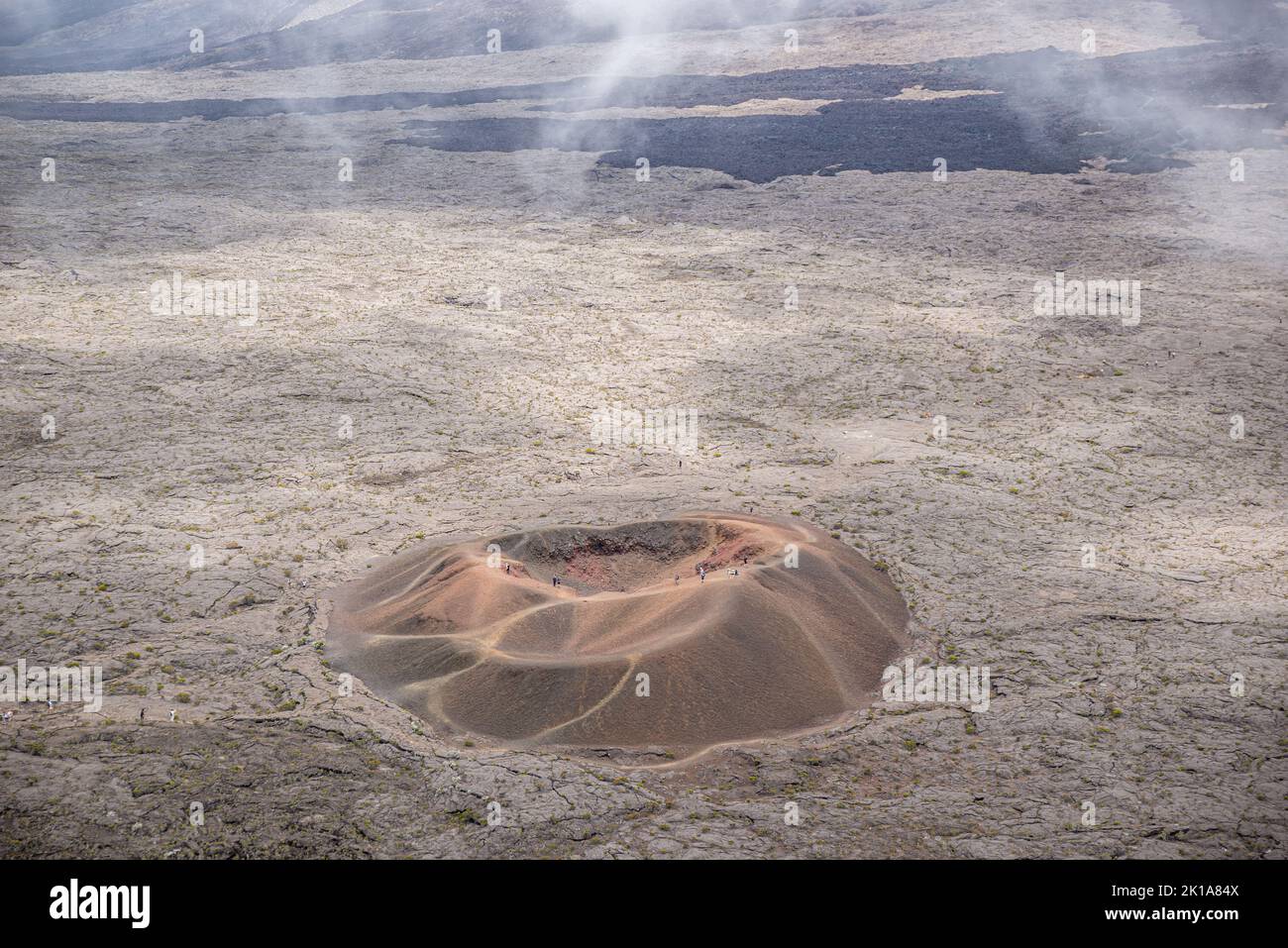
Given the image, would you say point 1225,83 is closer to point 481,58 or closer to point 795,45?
point 795,45

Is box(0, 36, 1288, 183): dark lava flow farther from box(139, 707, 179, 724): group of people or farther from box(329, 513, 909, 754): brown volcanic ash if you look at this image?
box(139, 707, 179, 724): group of people

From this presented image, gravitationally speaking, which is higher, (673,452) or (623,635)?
(673,452)

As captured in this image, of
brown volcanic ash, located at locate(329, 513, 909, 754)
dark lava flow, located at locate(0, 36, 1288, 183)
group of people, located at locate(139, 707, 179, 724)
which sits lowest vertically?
group of people, located at locate(139, 707, 179, 724)

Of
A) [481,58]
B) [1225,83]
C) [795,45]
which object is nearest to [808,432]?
[1225,83]

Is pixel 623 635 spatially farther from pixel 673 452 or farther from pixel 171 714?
pixel 673 452

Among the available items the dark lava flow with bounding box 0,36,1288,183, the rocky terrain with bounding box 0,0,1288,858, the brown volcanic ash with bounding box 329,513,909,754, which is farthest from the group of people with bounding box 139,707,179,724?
the dark lava flow with bounding box 0,36,1288,183

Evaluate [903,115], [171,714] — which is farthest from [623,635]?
Result: [903,115]

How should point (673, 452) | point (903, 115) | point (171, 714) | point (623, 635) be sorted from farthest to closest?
point (903, 115), point (673, 452), point (623, 635), point (171, 714)

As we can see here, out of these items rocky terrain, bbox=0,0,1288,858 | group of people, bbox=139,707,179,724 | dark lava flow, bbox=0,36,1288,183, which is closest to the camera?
rocky terrain, bbox=0,0,1288,858
